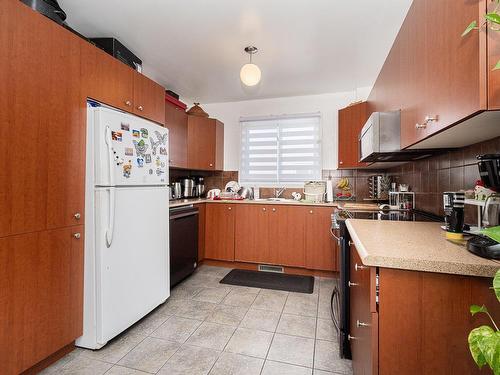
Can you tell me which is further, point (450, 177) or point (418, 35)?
point (450, 177)

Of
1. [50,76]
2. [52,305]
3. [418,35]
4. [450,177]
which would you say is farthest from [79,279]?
[450,177]

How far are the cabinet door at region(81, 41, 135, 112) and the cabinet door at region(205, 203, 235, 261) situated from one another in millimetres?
1669

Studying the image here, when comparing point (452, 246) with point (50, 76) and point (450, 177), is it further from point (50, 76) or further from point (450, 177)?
point (50, 76)

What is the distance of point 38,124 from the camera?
1418mm

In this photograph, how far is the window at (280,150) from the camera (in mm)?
3609

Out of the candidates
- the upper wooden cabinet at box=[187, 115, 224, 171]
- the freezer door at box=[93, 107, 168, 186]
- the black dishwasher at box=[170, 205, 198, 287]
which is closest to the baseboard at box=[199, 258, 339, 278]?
the black dishwasher at box=[170, 205, 198, 287]

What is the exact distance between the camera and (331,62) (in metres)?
2.65

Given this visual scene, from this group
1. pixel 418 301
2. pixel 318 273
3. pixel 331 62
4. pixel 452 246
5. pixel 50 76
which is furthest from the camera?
pixel 318 273

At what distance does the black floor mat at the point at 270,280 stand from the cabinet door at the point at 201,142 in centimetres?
156

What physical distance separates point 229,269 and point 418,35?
9.82 ft

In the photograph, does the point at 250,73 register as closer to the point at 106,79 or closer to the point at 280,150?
the point at 106,79

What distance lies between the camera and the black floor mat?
2.73 meters

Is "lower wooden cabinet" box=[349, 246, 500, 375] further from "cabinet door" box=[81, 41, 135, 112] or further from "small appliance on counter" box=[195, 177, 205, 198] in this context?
"small appliance on counter" box=[195, 177, 205, 198]

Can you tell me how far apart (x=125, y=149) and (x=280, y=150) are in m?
2.38
